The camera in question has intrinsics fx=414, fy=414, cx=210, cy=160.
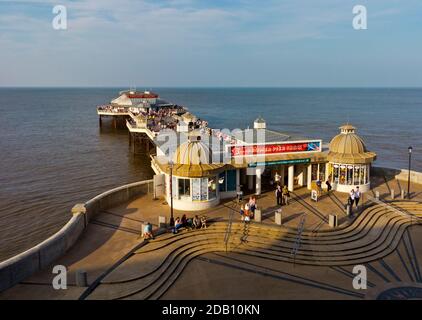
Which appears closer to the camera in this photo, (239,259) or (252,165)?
(239,259)

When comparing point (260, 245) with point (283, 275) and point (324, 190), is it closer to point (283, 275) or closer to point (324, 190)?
point (283, 275)

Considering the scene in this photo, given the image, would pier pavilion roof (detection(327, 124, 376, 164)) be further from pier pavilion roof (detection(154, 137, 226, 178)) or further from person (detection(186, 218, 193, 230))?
person (detection(186, 218, 193, 230))

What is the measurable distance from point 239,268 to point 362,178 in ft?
40.4

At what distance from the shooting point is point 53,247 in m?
16.8

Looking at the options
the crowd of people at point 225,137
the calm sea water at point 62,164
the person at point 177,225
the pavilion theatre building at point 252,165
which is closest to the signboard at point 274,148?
the pavilion theatre building at point 252,165

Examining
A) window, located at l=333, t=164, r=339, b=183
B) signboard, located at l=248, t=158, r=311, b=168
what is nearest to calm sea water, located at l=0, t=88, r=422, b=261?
signboard, located at l=248, t=158, r=311, b=168

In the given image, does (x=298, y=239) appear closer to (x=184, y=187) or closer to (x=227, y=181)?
(x=227, y=181)

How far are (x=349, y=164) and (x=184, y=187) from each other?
10.5 meters

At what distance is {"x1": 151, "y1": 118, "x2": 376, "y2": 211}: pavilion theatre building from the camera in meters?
22.5

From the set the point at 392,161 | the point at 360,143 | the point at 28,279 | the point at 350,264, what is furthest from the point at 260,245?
the point at 392,161

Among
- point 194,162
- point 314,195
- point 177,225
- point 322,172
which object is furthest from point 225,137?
point 177,225

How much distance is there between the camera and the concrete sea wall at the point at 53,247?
48.8ft

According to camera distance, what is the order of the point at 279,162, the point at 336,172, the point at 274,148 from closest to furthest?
the point at 279,162 < the point at 274,148 < the point at 336,172

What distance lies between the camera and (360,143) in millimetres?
26219
